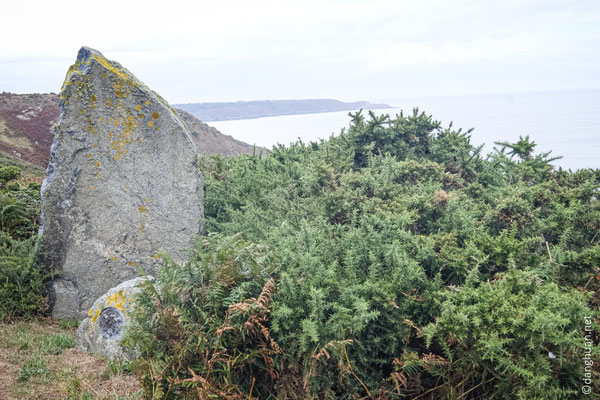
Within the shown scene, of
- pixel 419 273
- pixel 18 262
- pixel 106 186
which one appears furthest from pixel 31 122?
pixel 419 273

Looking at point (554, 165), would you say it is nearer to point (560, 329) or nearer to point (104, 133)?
point (560, 329)

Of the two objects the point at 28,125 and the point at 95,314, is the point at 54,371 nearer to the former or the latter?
the point at 95,314

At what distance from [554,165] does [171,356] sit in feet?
Answer: 21.9

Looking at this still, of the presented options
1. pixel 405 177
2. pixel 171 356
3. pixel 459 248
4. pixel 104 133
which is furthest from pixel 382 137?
pixel 171 356

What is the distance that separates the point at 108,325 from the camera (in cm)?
520

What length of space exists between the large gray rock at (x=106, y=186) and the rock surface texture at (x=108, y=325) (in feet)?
4.27

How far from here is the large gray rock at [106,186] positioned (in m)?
6.61

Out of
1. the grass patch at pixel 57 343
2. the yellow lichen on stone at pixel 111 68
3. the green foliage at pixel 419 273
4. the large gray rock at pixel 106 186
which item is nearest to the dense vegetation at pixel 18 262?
the large gray rock at pixel 106 186

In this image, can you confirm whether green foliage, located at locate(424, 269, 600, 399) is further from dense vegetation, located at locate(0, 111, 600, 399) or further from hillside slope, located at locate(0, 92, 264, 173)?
hillside slope, located at locate(0, 92, 264, 173)

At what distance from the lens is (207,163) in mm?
10047

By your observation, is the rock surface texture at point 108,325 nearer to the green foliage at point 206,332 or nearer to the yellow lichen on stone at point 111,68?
the green foliage at point 206,332

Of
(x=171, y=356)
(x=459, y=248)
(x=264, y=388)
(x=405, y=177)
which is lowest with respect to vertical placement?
(x=264, y=388)

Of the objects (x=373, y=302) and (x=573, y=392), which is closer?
(x=573, y=392)

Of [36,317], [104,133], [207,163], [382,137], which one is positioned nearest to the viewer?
[36,317]
